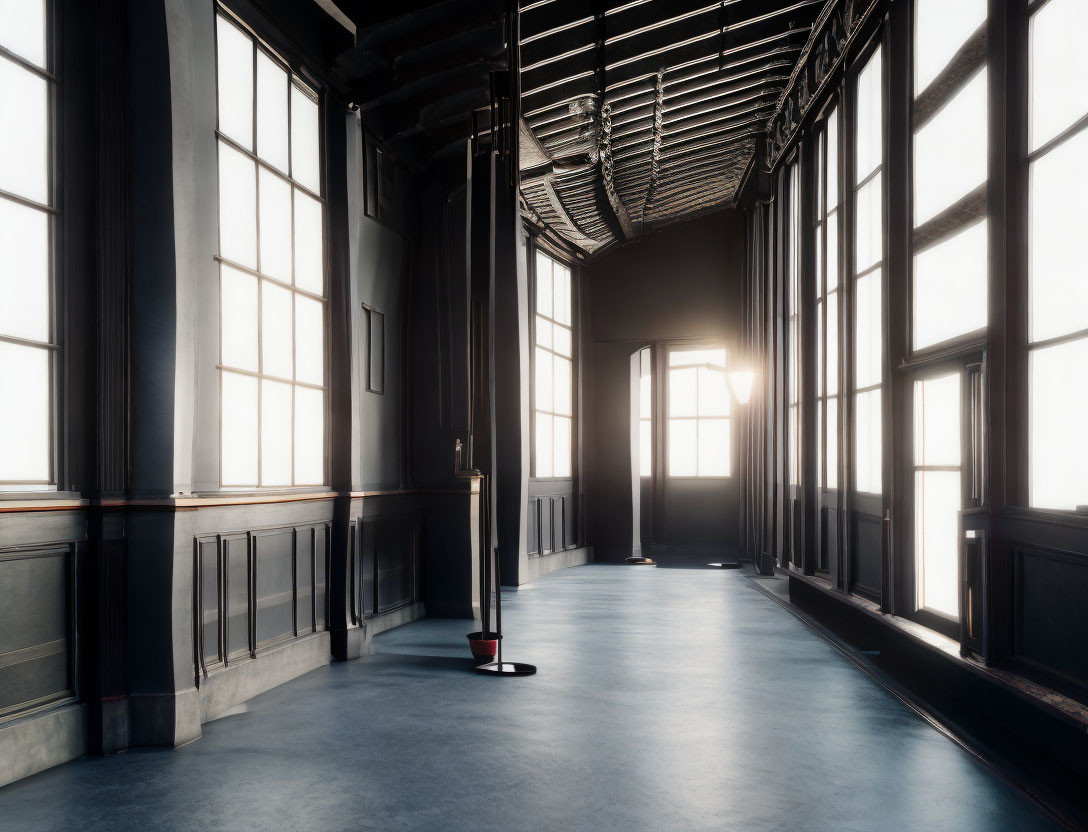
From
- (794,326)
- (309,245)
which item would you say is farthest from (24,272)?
(794,326)

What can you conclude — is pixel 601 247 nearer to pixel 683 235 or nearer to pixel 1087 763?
pixel 683 235

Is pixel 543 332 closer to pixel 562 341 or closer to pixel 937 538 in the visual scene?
pixel 562 341

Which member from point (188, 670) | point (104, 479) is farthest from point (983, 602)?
point (104, 479)

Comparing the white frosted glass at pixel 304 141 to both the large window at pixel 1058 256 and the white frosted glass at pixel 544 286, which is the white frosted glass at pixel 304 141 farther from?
the white frosted glass at pixel 544 286

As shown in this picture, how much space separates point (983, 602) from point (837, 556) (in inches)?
117

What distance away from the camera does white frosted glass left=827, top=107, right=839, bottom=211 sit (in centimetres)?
741

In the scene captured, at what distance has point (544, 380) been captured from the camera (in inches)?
432

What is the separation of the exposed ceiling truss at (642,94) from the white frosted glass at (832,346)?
2175mm

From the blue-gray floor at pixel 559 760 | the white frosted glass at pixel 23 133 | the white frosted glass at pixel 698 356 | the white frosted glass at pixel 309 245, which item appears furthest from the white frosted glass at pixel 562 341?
the white frosted glass at pixel 23 133

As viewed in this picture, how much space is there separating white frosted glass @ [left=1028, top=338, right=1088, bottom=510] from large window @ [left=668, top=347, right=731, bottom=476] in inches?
336

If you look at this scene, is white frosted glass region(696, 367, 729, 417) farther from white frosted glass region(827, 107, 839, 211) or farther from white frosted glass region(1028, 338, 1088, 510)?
white frosted glass region(1028, 338, 1088, 510)

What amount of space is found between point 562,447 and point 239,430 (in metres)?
7.26

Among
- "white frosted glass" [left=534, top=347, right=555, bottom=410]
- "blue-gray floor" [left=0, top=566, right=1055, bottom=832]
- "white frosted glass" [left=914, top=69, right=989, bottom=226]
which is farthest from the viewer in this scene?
"white frosted glass" [left=534, top=347, right=555, bottom=410]

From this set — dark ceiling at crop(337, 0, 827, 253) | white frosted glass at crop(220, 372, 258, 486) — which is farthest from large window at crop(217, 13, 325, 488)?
dark ceiling at crop(337, 0, 827, 253)
